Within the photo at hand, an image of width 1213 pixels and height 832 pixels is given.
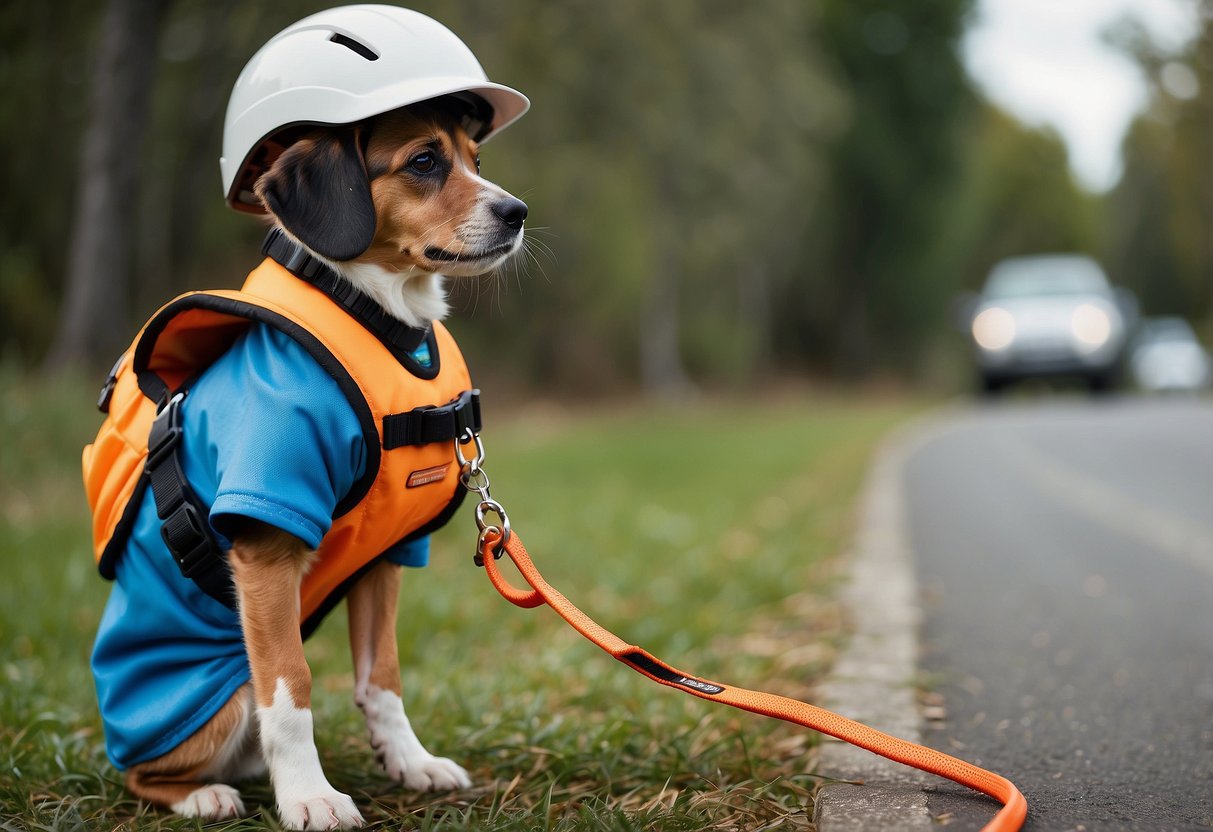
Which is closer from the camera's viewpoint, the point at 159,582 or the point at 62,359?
the point at 159,582

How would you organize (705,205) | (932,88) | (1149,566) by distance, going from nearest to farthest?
1. (1149,566)
2. (705,205)
3. (932,88)

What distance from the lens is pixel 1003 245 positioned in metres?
56.0

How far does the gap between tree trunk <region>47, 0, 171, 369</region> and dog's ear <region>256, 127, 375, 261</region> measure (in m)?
7.18

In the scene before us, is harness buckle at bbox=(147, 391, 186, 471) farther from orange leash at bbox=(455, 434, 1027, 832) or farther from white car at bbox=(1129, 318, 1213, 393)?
white car at bbox=(1129, 318, 1213, 393)

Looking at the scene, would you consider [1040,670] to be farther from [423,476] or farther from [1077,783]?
[423,476]

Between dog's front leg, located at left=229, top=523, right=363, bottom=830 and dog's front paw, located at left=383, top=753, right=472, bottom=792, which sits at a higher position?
dog's front leg, located at left=229, top=523, right=363, bottom=830

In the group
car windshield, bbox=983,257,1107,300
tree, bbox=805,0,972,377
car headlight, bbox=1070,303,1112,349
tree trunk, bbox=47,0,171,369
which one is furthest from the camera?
tree, bbox=805,0,972,377

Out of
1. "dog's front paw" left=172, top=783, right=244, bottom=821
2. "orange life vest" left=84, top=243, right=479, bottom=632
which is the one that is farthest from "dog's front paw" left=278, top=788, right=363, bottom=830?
"orange life vest" left=84, top=243, right=479, bottom=632

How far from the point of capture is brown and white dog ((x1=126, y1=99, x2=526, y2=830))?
2121mm

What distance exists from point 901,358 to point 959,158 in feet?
22.6

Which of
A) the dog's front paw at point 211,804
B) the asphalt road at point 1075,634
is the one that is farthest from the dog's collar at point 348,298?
the asphalt road at point 1075,634

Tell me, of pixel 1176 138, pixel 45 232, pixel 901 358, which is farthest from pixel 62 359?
pixel 1176 138

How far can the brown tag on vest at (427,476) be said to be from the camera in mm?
2211

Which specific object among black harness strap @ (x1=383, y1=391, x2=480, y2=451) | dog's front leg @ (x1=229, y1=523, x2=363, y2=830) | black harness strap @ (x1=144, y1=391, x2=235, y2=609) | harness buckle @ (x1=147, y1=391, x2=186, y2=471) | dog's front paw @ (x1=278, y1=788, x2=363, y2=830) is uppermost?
black harness strap @ (x1=383, y1=391, x2=480, y2=451)
